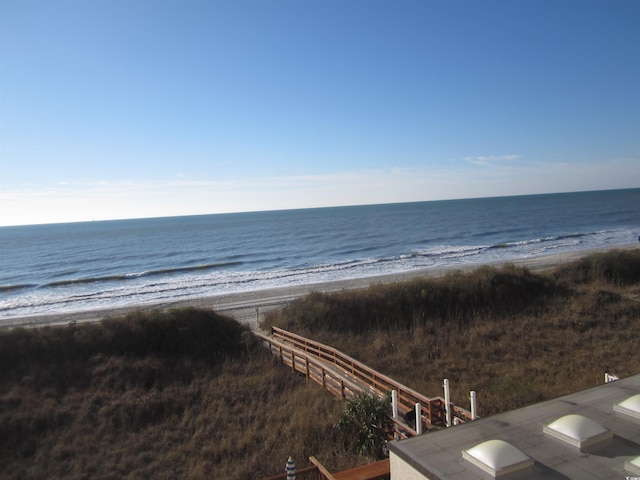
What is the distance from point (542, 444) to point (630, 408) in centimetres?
191

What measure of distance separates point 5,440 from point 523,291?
24.2 metres

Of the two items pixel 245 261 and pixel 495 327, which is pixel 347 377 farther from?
pixel 245 261

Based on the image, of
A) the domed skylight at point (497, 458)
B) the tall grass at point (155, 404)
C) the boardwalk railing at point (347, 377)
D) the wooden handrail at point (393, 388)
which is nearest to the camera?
the domed skylight at point (497, 458)

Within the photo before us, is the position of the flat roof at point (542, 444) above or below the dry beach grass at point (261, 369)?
above

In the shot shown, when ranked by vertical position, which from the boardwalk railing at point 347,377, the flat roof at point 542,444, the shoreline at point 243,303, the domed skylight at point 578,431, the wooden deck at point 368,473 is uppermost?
the domed skylight at point 578,431

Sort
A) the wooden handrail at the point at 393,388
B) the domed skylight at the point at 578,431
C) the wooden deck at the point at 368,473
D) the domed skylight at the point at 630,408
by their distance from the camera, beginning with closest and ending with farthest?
the domed skylight at the point at 578,431, the domed skylight at the point at 630,408, the wooden deck at the point at 368,473, the wooden handrail at the point at 393,388

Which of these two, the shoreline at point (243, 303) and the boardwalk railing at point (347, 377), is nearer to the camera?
the boardwalk railing at point (347, 377)

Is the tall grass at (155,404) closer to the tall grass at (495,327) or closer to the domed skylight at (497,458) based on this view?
the tall grass at (495,327)

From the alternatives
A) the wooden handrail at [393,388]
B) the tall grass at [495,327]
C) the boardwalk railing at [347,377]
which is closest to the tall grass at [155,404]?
the boardwalk railing at [347,377]

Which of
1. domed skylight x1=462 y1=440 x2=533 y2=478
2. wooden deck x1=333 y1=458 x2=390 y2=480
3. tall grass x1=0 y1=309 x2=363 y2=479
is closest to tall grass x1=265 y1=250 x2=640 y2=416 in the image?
tall grass x1=0 y1=309 x2=363 y2=479

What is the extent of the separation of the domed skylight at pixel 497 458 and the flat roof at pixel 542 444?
116 millimetres

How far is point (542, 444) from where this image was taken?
670 centimetres

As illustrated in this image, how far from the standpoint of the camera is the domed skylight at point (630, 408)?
7.30 metres

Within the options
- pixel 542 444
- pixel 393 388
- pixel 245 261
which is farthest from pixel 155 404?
pixel 245 261
